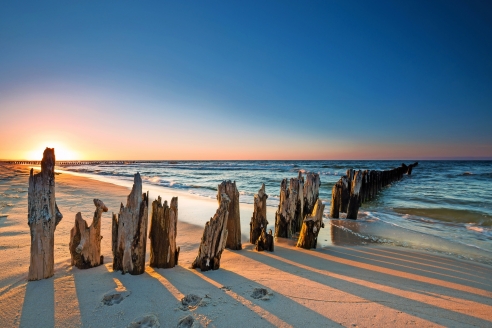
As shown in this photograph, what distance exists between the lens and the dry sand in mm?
2605

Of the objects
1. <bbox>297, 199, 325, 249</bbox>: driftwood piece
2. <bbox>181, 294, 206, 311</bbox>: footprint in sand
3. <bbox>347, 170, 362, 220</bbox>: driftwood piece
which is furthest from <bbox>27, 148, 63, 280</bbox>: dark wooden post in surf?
<bbox>347, 170, 362, 220</bbox>: driftwood piece

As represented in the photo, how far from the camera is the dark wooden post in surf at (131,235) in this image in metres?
3.52

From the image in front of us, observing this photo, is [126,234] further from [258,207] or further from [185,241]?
[258,207]

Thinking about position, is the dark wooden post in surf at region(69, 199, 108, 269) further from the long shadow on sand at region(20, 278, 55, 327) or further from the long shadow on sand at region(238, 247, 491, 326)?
the long shadow on sand at region(238, 247, 491, 326)

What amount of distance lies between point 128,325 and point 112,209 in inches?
295

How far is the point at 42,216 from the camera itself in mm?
3168

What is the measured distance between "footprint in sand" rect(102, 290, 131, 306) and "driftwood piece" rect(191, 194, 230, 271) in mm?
1116

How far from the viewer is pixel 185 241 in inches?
234

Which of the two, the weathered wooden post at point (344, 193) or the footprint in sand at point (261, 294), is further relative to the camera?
the weathered wooden post at point (344, 193)

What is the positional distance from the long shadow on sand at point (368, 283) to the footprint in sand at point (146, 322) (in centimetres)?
220

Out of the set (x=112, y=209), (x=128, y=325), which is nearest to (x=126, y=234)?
(x=128, y=325)

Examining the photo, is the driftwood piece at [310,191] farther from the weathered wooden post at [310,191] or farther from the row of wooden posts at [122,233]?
the row of wooden posts at [122,233]

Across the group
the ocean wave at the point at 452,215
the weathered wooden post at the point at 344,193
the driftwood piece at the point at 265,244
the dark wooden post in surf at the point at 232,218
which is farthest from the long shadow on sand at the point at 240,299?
the ocean wave at the point at 452,215

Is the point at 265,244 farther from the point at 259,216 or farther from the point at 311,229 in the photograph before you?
the point at 311,229
